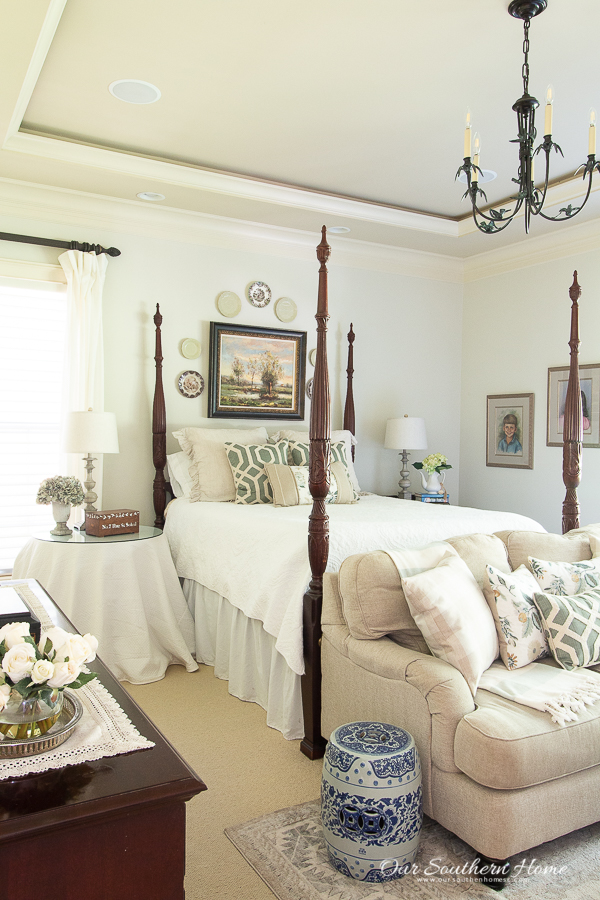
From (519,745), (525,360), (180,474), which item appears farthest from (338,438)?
(519,745)

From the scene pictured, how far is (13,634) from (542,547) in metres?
2.33

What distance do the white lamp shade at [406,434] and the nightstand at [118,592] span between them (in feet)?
7.17

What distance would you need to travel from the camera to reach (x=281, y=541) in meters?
3.09

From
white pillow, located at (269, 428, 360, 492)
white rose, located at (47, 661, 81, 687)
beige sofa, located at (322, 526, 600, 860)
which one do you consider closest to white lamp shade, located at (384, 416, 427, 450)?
white pillow, located at (269, 428, 360, 492)

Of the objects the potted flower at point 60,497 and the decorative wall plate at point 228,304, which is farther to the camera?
the decorative wall plate at point 228,304

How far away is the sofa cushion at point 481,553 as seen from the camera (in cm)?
273

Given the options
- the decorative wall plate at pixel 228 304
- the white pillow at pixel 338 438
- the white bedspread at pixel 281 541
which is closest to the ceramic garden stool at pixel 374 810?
the white bedspread at pixel 281 541

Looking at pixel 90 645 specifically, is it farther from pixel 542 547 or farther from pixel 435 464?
pixel 435 464

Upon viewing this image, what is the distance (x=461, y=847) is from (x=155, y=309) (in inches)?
142

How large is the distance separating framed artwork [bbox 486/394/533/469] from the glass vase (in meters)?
4.53

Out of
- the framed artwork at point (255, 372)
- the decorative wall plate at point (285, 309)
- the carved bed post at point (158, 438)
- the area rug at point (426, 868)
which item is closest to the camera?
the area rug at point (426, 868)

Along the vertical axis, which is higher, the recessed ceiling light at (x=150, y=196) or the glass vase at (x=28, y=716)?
the recessed ceiling light at (x=150, y=196)

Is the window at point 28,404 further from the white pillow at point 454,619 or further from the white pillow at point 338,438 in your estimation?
the white pillow at point 454,619

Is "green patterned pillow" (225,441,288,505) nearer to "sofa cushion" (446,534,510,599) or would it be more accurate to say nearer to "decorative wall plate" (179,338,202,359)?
"decorative wall plate" (179,338,202,359)
